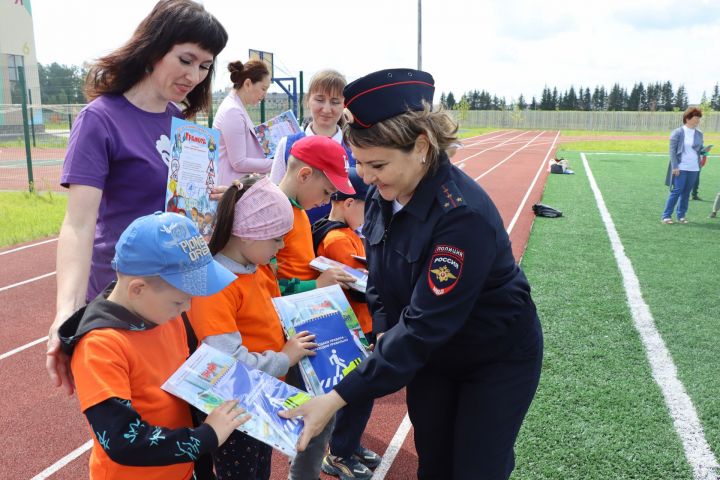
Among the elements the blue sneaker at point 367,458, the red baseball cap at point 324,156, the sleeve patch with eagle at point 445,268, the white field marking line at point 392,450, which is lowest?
the white field marking line at point 392,450

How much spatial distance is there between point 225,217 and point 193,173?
0.22 meters

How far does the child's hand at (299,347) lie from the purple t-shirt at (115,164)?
0.74 m

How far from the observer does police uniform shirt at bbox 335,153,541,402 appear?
1763 millimetres

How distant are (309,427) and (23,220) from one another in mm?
9962

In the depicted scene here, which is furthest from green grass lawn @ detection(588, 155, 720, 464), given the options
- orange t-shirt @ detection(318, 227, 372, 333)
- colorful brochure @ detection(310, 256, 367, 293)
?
colorful brochure @ detection(310, 256, 367, 293)

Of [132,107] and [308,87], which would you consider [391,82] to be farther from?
[308,87]

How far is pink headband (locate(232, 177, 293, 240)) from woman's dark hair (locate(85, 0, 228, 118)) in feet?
1.98

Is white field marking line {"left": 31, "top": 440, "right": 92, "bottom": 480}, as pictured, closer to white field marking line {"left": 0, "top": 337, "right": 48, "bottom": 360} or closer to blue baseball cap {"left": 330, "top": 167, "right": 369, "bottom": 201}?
white field marking line {"left": 0, "top": 337, "right": 48, "bottom": 360}

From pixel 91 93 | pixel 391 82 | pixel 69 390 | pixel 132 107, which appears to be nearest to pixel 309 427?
pixel 69 390

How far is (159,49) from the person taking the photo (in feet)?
6.81

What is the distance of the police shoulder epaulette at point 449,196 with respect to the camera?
1.78 m

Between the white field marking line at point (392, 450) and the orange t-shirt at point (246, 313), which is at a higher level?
the orange t-shirt at point (246, 313)

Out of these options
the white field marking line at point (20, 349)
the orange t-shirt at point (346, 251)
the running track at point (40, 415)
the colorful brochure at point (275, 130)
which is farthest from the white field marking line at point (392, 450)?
the white field marking line at point (20, 349)

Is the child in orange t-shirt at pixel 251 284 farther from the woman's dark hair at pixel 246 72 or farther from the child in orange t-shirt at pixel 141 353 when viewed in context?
the woman's dark hair at pixel 246 72
